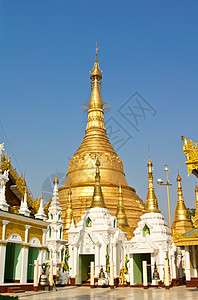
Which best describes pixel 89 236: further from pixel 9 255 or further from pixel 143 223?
pixel 9 255

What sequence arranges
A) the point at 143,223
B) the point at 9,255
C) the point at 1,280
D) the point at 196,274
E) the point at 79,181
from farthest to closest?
the point at 79,181
the point at 143,223
the point at 196,274
the point at 9,255
the point at 1,280

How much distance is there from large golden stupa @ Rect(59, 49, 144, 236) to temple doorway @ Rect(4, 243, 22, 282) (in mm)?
12247

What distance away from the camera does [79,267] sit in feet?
73.7

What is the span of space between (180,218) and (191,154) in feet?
70.4

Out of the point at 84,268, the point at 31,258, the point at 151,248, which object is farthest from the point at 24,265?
the point at 151,248

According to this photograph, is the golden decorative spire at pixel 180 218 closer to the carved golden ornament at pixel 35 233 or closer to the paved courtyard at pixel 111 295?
the carved golden ornament at pixel 35 233

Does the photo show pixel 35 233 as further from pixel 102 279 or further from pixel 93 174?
pixel 93 174

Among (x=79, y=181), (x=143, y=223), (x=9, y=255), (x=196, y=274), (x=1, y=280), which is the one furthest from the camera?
(x=79, y=181)

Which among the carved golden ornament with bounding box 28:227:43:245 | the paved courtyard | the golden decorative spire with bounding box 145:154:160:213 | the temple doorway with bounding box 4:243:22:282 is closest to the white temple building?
the carved golden ornament with bounding box 28:227:43:245

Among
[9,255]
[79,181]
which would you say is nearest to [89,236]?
[9,255]

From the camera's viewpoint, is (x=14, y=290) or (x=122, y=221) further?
(x=122, y=221)

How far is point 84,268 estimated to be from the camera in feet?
76.7

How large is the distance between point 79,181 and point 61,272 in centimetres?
1566

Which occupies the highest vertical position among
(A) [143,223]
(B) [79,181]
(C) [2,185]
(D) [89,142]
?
(D) [89,142]
